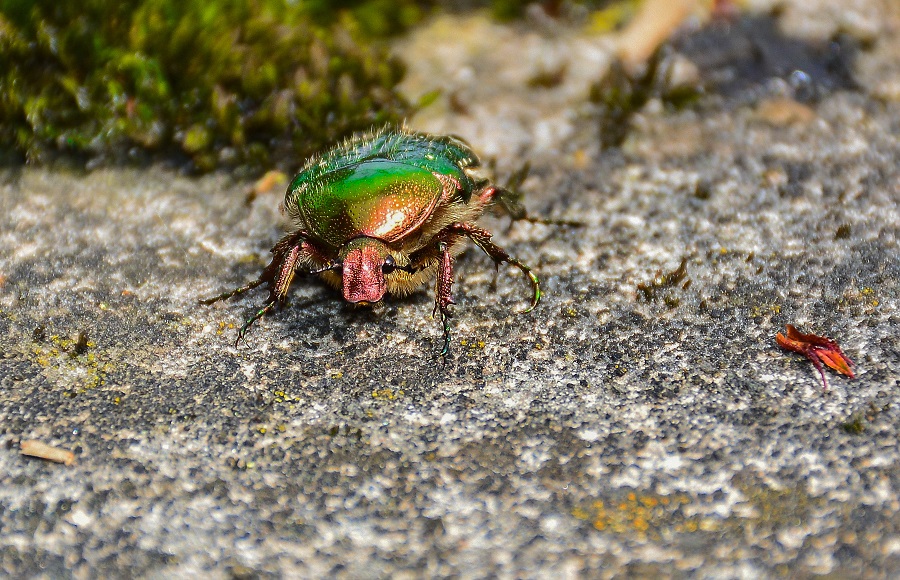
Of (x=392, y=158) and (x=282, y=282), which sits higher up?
(x=392, y=158)

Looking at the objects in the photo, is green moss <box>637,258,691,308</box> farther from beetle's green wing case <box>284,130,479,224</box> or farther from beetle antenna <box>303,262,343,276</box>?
beetle antenna <box>303,262,343,276</box>

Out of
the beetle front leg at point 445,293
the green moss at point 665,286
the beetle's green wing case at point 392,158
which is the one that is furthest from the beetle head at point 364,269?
the green moss at point 665,286

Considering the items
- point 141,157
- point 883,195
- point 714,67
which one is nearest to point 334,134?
point 141,157

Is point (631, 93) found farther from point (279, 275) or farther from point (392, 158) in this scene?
point (279, 275)

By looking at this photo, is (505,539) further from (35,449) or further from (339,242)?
(35,449)

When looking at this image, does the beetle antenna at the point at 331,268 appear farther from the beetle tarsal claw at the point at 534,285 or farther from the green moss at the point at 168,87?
the green moss at the point at 168,87

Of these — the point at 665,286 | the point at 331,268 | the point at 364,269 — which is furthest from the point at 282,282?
the point at 665,286
